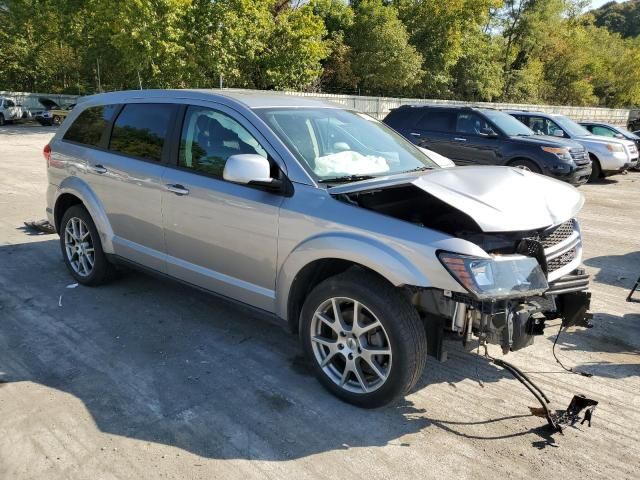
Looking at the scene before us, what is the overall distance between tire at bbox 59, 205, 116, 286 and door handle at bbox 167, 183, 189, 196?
126 centimetres

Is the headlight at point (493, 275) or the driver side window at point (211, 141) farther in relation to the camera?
the driver side window at point (211, 141)

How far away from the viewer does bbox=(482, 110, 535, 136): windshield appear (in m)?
→ 11.8

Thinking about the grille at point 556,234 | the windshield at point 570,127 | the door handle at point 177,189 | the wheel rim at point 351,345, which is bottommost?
the wheel rim at point 351,345

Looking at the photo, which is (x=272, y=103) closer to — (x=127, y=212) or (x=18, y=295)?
(x=127, y=212)

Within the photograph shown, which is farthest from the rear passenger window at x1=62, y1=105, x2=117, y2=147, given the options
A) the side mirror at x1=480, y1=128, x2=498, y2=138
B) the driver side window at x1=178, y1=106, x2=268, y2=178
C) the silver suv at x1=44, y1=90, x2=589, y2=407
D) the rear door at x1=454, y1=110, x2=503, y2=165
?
the side mirror at x1=480, y1=128, x2=498, y2=138

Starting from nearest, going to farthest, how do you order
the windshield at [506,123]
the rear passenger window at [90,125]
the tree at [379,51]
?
1. the rear passenger window at [90,125]
2. the windshield at [506,123]
3. the tree at [379,51]

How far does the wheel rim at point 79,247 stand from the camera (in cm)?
508

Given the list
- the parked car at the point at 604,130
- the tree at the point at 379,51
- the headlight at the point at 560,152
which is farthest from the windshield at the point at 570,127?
the tree at the point at 379,51

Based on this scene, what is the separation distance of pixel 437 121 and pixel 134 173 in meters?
9.06

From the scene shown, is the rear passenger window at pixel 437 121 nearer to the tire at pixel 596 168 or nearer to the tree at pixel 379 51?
the tire at pixel 596 168

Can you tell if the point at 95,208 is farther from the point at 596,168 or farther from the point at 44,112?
the point at 44,112

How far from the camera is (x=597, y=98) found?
190ft

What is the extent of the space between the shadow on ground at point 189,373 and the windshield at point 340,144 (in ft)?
3.86

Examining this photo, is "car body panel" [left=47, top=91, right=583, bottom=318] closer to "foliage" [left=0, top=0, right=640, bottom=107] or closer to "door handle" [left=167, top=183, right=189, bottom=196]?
"door handle" [left=167, top=183, right=189, bottom=196]
